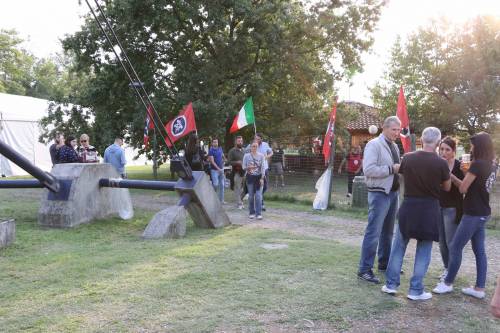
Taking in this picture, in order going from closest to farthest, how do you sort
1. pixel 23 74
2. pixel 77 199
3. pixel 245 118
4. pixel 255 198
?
1. pixel 77 199
2. pixel 255 198
3. pixel 245 118
4. pixel 23 74

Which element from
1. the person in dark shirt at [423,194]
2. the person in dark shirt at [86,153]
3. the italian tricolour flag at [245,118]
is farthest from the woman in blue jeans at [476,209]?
the italian tricolour flag at [245,118]

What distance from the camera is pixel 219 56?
58.4 feet

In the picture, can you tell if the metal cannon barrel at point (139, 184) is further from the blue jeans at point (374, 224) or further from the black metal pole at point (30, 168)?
the blue jeans at point (374, 224)

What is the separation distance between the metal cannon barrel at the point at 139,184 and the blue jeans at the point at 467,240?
4.87 m

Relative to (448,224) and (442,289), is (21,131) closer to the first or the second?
(448,224)

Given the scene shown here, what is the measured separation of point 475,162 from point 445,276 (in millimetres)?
1323

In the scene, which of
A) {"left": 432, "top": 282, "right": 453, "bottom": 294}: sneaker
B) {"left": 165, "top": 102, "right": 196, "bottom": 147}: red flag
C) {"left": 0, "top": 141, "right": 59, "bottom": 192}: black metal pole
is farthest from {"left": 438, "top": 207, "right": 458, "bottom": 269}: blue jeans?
{"left": 165, "top": 102, "right": 196, "bottom": 147}: red flag

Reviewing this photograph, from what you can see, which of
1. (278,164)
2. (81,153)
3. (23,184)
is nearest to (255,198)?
(81,153)

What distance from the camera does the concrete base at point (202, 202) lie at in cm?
815

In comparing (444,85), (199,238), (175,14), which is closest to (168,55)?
(175,14)

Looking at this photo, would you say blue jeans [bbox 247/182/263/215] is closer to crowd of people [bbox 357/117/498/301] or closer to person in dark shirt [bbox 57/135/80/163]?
person in dark shirt [bbox 57/135/80/163]

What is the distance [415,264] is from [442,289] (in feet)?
1.68

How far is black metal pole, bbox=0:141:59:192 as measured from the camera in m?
6.62

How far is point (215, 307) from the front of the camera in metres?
4.32
